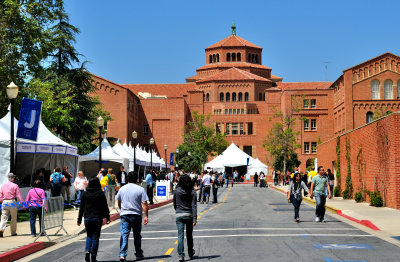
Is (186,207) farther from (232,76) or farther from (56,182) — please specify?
(232,76)

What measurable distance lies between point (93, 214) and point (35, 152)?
14650 mm

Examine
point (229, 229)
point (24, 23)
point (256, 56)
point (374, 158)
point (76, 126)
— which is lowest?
point (229, 229)

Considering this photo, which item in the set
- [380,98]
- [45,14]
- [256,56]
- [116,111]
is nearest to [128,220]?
[45,14]

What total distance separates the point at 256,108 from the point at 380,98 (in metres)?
27.9

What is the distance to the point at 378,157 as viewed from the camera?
27.5 meters

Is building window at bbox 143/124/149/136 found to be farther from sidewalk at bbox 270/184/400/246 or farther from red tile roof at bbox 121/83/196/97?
sidewalk at bbox 270/184/400/246

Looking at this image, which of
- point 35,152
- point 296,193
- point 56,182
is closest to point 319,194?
point 296,193

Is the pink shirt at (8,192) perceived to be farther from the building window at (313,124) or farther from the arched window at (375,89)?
the building window at (313,124)

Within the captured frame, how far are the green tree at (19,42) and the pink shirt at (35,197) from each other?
18463mm

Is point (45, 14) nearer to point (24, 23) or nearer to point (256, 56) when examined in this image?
Result: point (24, 23)

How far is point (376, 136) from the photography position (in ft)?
91.9

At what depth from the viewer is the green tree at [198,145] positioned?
88.4m

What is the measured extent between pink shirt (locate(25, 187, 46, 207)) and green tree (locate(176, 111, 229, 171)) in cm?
7196

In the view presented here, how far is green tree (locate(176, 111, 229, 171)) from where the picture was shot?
8844 cm
